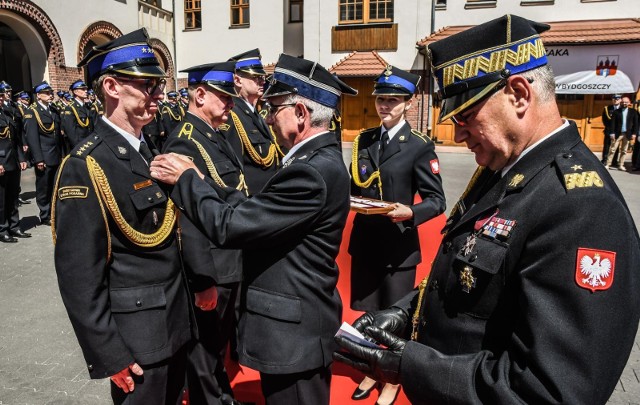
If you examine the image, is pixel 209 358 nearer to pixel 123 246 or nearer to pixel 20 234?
pixel 123 246

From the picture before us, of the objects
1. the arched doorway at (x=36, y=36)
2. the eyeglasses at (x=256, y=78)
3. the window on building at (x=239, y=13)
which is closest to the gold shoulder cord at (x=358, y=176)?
the eyeglasses at (x=256, y=78)

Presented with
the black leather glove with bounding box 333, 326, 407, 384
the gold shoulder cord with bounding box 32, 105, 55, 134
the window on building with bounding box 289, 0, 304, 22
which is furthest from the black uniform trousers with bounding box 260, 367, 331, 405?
the window on building with bounding box 289, 0, 304, 22

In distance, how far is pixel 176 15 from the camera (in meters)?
22.5

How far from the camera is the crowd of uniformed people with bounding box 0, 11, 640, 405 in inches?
46.9

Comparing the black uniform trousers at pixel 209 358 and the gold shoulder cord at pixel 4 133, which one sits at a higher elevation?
the gold shoulder cord at pixel 4 133

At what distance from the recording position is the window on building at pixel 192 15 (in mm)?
22562

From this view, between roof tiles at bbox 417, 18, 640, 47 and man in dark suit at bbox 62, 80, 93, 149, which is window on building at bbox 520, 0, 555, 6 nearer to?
roof tiles at bbox 417, 18, 640, 47

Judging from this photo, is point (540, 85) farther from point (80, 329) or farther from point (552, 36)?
point (552, 36)

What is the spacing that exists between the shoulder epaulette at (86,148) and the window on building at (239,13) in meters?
21.2

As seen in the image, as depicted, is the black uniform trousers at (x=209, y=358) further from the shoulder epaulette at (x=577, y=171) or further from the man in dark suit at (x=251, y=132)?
the shoulder epaulette at (x=577, y=171)

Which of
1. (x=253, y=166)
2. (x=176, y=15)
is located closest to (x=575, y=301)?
(x=253, y=166)

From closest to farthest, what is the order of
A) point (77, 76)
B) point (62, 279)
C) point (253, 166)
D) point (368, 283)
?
point (62, 279) → point (368, 283) → point (253, 166) → point (77, 76)

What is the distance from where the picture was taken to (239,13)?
22047 mm

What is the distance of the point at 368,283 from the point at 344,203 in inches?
62.8
